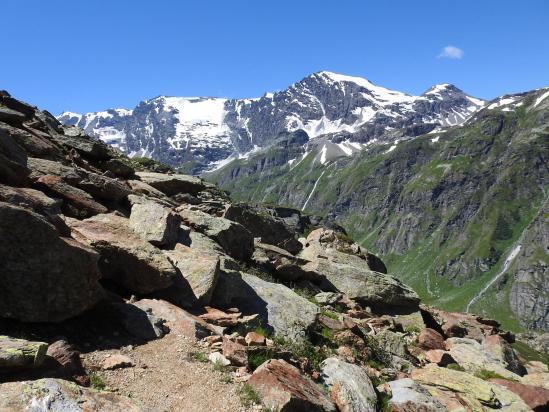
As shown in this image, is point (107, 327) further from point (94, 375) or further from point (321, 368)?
point (321, 368)

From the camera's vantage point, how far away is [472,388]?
19453mm

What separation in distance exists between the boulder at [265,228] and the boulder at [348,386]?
2126cm

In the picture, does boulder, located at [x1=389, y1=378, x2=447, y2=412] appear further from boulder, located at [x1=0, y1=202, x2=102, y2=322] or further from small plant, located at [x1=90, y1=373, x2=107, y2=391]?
boulder, located at [x1=0, y1=202, x2=102, y2=322]

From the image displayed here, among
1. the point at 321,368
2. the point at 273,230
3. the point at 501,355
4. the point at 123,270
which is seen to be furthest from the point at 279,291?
the point at 273,230

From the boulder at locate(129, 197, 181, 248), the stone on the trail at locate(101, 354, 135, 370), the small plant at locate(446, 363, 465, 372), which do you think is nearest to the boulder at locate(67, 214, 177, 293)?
the boulder at locate(129, 197, 181, 248)

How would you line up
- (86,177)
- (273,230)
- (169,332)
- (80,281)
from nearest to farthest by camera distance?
(80,281) < (169,332) < (86,177) < (273,230)

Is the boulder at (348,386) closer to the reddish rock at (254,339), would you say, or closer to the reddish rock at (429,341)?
the reddish rock at (254,339)

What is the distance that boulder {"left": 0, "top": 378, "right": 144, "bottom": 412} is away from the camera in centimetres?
999

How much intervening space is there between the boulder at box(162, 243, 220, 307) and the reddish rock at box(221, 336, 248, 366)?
372 centimetres

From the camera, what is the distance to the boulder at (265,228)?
1491 inches

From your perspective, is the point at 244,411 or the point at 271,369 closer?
the point at 244,411

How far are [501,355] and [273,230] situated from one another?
19.2m

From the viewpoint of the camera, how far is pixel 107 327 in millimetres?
15570

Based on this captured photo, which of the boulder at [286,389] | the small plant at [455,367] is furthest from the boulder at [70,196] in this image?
the small plant at [455,367]
